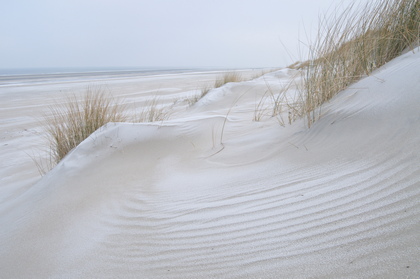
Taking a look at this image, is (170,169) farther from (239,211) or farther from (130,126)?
(239,211)

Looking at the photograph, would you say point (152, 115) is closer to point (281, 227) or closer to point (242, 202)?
point (242, 202)

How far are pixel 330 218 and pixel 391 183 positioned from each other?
0.86 feet

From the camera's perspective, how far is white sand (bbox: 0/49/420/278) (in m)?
0.93

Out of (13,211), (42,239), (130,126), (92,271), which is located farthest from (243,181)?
(13,211)

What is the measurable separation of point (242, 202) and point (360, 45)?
201cm

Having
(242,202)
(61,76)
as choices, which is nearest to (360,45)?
(242,202)

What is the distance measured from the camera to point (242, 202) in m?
1.40

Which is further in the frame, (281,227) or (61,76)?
(61,76)

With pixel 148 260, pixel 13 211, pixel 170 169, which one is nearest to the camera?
pixel 148 260

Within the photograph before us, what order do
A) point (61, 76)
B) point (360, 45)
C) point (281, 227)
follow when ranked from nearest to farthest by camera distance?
point (281, 227) → point (360, 45) → point (61, 76)

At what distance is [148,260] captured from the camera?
1.18 meters

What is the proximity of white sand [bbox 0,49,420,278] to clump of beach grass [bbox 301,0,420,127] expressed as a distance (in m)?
0.27

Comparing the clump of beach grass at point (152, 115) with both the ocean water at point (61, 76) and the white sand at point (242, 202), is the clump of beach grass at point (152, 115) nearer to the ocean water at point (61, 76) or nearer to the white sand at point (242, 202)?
the white sand at point (242, 202)

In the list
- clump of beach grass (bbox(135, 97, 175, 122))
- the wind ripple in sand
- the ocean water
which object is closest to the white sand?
the wind ripple in sand
